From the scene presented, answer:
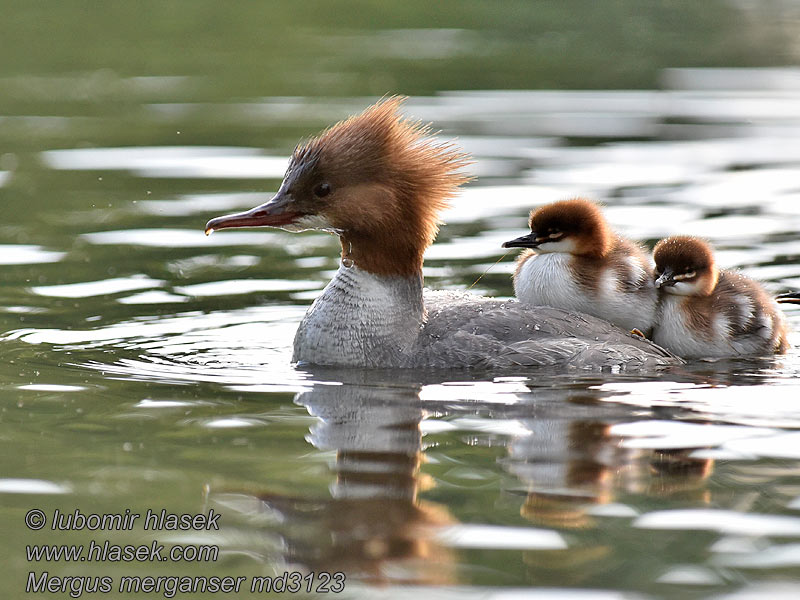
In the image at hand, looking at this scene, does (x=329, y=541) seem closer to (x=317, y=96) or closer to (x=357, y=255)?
(x=357, y=255)

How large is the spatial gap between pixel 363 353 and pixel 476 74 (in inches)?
452

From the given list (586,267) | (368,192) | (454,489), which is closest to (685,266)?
(586,267)

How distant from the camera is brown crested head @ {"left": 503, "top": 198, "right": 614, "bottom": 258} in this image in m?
7.78

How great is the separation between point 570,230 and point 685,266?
2.26ft

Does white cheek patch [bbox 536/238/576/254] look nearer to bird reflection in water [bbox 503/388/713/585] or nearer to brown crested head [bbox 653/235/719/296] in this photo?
brown crested head [bbox 653/235/719/296]

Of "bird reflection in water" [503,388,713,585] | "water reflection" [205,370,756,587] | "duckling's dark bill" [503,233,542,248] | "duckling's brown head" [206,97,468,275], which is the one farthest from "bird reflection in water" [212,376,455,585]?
"duckling's dark bill" [503,233,542,248]

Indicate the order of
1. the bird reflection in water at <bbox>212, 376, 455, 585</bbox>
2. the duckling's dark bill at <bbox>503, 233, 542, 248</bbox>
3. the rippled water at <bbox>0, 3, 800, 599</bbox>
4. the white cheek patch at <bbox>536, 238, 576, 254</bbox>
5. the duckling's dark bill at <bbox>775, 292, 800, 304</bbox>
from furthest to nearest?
the duckling's dark bill at <bbox>775, 292, 800, 304</bbox>, the white cheek patch at <bbox>536, 238, 576, 254</bbox>, the duckling's dark bill at <bbox>503, 233, 542, 248</bbox>, the rippled water at <bbox>0, 3, 800, 599</bbox>, the bird reflection in water at <bbox>212, 376, 455, 585</bbox>

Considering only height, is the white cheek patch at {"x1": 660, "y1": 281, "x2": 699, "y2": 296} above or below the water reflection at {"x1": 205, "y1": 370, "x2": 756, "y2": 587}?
above

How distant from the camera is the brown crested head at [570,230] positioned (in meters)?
7.78

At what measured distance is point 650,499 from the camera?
17.2ft

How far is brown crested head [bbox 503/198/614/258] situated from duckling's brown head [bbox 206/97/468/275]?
23.6 inches

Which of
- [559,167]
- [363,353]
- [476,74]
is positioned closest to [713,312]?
[363,353]

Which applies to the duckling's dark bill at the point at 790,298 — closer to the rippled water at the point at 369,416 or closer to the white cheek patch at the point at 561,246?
the rippled water at the point at 369,416

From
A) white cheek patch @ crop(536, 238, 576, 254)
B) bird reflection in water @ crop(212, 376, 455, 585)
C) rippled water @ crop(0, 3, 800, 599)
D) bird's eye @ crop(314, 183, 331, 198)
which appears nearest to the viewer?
bird reflection in water @ crop(212, 376, 455, 585)
